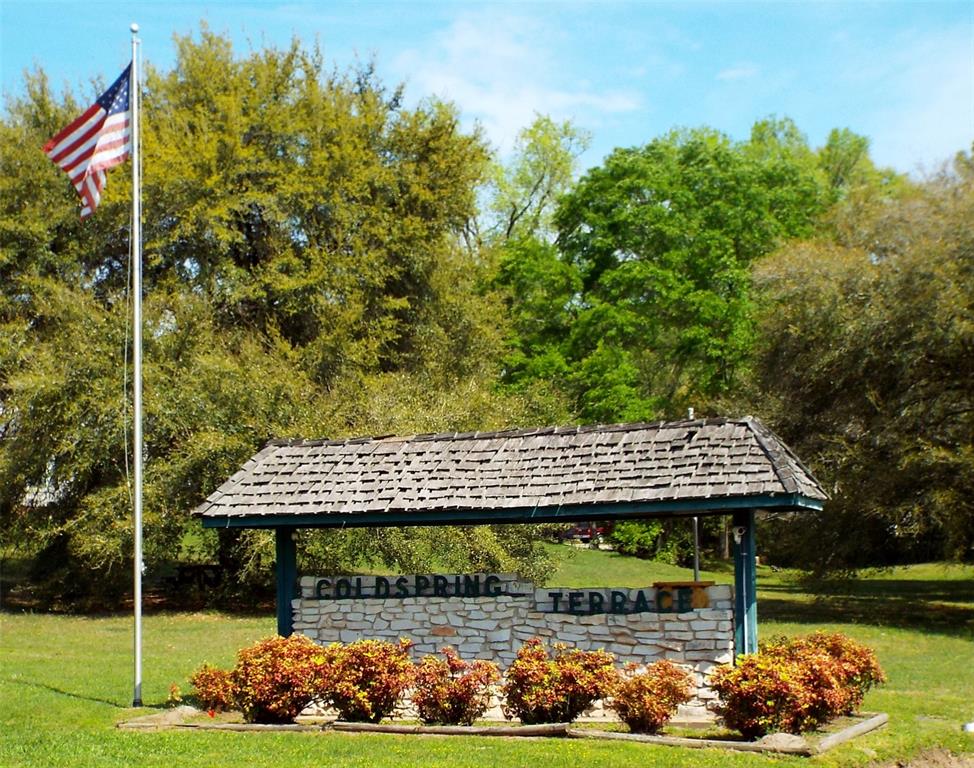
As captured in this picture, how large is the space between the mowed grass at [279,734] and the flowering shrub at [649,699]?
0.66 metres

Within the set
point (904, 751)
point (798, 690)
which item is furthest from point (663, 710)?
point (904, 751)

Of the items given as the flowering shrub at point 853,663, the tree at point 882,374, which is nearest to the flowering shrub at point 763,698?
the flowering shrub at point 853,663

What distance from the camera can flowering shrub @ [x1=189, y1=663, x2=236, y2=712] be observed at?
1396 cm

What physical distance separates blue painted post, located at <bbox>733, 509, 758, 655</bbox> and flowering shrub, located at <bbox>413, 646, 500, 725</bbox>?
9.39 ft

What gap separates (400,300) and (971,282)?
14467 millimetres

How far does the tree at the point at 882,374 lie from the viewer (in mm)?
25062

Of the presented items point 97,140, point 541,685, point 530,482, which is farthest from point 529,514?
point 97,140

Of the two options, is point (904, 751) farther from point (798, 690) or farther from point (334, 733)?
point (334, 733)

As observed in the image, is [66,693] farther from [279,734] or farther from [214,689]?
[279,734]

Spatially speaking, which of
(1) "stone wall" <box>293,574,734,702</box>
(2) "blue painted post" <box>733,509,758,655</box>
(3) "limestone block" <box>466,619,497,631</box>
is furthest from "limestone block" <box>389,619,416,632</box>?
(2) "blue painted post" <box>733,509,758,655</box>

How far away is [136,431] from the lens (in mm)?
14938

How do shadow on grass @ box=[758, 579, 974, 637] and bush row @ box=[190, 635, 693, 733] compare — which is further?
shadow on grass @ box=[758, 579, 974, 637]

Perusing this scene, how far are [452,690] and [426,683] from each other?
0.33 m

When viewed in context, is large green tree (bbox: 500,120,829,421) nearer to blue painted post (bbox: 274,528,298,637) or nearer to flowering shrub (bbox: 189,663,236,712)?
blue painted post (bbox: 274,528,298,637)
